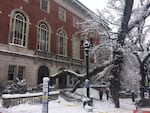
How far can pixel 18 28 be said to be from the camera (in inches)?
958

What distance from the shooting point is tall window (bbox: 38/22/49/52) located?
90.2 ft

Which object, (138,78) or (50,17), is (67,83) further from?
(138,78)

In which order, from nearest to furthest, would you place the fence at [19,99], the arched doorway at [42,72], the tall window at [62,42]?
the fence at [19,99] → the arched doorway at [42,72] → the tall window at [62,42]

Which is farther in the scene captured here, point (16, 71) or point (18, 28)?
point (18, 28)

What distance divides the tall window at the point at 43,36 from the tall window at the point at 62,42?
2880mm

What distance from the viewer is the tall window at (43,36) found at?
90.2 ft

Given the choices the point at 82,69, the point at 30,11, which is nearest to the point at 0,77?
the point at 30,11

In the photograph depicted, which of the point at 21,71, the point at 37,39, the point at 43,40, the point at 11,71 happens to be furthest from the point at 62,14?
the point at 11,71

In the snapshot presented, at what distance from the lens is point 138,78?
21.7m

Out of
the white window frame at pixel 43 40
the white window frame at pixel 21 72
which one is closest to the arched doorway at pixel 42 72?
the white window frame at pixel 43 40

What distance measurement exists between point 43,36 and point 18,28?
175 inches

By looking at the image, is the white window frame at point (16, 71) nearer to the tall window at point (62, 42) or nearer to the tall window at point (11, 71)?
the tall window at point (11, 71)

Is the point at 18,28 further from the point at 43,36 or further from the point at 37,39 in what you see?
the point at 43,36

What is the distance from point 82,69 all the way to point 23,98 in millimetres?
22565
